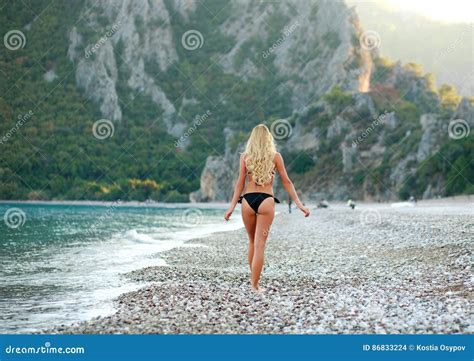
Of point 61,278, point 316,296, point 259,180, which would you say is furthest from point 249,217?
point 61,278

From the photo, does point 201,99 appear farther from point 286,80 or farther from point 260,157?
point 260,157

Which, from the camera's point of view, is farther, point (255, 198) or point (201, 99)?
point (201, 99)

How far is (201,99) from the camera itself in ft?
553

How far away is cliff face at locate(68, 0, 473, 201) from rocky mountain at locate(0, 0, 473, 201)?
35 centimetres

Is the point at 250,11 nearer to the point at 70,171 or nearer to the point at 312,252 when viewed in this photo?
the point at 70,171

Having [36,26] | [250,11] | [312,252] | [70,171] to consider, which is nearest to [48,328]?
[312,252]

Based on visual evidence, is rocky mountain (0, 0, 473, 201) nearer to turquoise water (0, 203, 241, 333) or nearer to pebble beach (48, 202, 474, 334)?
turquoise water (0, 203, 241, 333)

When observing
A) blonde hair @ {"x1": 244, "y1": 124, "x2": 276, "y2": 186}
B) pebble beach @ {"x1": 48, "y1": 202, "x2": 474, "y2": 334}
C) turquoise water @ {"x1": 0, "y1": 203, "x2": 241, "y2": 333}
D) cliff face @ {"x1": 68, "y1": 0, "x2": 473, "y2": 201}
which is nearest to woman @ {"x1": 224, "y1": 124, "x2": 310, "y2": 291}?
blonde hair @ {"x1": 244, "y1": 124, "x2": 276, "y2": 186}

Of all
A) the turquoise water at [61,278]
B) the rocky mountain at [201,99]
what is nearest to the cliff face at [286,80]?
the rocky mountain at [201,99]

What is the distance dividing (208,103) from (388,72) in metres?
49.5

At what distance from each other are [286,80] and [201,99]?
24.1 meters

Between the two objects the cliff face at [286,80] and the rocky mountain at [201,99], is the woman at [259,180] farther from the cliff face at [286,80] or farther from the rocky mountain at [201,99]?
the cliff face at [286,80]

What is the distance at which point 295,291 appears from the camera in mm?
10773

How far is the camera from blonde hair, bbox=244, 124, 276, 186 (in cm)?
976
